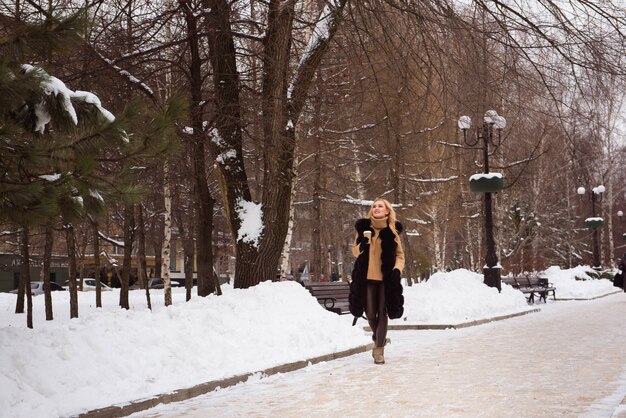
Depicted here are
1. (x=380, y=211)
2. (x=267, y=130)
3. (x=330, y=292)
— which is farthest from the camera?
(x=330, y=292)

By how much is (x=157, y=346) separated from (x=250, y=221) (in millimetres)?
6174

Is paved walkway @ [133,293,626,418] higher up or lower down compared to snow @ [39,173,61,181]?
lower down

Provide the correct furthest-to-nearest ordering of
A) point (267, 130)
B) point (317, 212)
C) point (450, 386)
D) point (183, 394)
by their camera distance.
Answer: point (317, 212)
point (267, 130)
point (450, 386)
point (183, 394)

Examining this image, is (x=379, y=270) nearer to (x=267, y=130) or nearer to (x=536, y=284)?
(x=267, y=130)

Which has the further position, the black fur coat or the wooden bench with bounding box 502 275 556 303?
the wooden bench with bounding box 502 275 556 303

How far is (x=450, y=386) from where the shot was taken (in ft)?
31.3

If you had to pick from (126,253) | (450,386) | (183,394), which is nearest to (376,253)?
(450,386)

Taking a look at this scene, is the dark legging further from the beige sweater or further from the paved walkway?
the paved walkway

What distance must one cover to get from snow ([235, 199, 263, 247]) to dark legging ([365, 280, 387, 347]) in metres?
3.79

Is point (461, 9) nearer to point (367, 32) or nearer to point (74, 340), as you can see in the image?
point (367, 32)

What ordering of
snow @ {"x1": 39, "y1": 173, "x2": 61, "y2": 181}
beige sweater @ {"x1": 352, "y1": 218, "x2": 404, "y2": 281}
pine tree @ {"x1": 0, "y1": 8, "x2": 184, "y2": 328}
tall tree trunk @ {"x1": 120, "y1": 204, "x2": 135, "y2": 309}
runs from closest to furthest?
pine tree @ {"x1": 0, "y1": 8, "x2": 184, "y2": 328} < snow @ {"x1": 39, "y1": 173, "x2": 61, "y2": 181} < beige sweater @ {"x1": 352, "y1": 218, "x2": 404, "y2": 281} < tall tree trunk @ {"x1": 120, "y1": 204, "x2": 135, "y2": 309}

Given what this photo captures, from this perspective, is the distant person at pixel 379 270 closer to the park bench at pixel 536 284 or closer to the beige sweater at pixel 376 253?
the beige sweater at pixel 376 253

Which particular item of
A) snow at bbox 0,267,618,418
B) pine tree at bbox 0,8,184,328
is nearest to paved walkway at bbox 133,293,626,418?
snow at bbox 0,267,618,418

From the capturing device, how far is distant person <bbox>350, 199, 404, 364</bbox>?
12141mm
